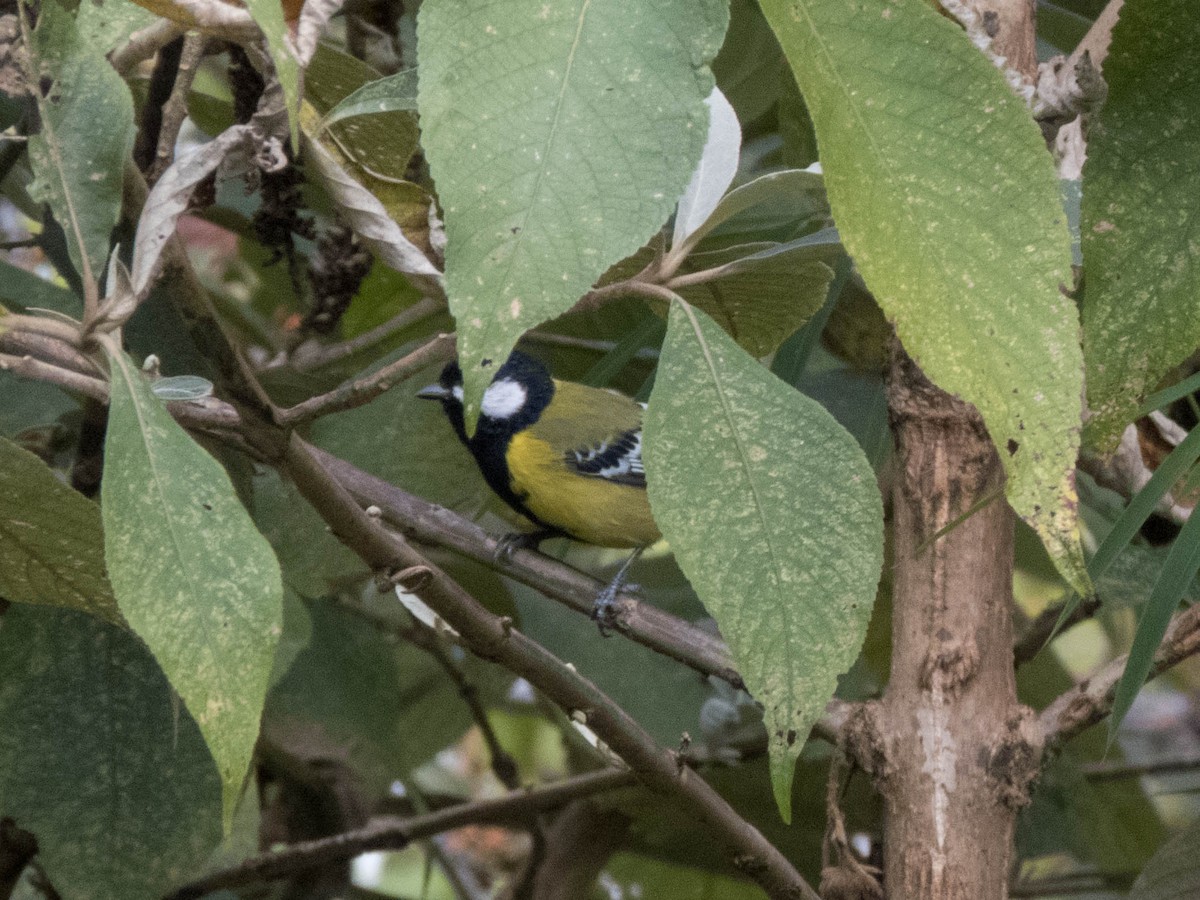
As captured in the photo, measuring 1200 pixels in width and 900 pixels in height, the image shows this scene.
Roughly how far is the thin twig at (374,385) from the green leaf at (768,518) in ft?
0.40

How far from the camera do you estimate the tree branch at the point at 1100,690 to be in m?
0.96

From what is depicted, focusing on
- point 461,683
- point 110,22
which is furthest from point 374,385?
point 461,683

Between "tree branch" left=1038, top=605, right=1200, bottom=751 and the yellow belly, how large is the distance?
118 centimetres

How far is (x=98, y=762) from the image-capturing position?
111cm

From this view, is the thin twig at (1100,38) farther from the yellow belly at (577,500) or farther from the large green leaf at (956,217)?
the yellow belly at (577,500)

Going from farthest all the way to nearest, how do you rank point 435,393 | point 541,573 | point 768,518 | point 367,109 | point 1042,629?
point 435,393
point 1042,629
point 541,573
point 367,109
point 768,518

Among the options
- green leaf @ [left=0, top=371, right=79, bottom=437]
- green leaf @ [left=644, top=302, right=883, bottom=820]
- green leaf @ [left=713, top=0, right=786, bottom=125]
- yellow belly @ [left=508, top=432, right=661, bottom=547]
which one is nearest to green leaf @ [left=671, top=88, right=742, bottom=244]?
green leaf @ [left=644, top=302, right=883, bottom=820]

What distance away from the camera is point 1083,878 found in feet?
6.87

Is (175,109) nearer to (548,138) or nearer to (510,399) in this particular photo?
(548,138)

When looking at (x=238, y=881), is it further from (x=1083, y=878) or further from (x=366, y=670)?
(x=1083, y=878)

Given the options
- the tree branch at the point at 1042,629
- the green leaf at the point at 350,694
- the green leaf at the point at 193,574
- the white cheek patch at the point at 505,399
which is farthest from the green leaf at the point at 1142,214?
the white cheek patch at the point at 505,399

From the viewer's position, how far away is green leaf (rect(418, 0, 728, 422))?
0.57 m

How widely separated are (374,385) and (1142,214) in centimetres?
43

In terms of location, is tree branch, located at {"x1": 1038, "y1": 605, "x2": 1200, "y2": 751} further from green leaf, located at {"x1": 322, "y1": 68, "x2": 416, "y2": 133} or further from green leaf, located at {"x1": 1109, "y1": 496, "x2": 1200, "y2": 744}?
green leaf, located at {"x1": 322, "y1": 68, "x2": 416, "y2": 133}
